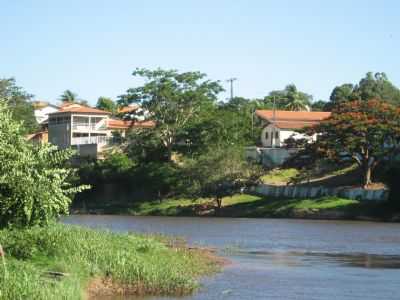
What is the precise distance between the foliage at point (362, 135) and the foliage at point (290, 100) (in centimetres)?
7387

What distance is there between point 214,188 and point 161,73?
1784 cm

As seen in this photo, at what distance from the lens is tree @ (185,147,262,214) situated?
85125 millimetres

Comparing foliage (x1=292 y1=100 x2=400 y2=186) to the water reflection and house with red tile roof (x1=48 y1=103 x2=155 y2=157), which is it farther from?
house with red tile roof (x1=48 y1=103 x2=155 y2=157)

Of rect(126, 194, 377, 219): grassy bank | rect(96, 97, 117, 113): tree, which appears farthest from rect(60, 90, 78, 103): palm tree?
rect(126, 194, 377, 219): grassy bank

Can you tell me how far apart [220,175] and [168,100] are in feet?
47.6

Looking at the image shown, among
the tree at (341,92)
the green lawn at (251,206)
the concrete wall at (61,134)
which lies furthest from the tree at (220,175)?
the tree at (341,92)

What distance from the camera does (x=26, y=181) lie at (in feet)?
80.6

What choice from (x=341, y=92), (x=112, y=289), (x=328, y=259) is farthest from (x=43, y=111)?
(x=112, y=289)

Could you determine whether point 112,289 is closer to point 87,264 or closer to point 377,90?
point 87,264

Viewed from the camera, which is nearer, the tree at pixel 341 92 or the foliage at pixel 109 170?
the foliage at pixel 109 170

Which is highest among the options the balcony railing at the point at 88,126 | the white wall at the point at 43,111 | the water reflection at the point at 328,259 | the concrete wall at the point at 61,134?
the white wall at the point at 43,111

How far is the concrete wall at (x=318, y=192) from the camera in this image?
75750 mm

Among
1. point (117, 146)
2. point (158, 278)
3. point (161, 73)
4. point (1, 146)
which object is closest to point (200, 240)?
point (158, 278)

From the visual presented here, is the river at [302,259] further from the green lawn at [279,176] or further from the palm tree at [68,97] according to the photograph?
the palm tree at [68,97]
